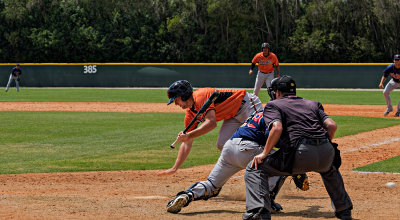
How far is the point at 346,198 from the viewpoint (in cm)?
610

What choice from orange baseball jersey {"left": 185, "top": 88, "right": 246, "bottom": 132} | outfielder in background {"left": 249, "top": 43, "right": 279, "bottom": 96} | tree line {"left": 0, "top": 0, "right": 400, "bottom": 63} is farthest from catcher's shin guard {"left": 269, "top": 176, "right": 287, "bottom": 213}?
tree line {"left": 0, "top": 0, "right": 400, "bottom": 63}

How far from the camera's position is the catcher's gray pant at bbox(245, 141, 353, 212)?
5.69 m

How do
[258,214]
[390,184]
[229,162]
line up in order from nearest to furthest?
[258,214] < [229,162] < [390,184]

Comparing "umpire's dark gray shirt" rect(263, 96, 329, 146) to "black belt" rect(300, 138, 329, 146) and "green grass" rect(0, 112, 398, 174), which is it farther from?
"green grass" rect(0, 112, 398, 174)

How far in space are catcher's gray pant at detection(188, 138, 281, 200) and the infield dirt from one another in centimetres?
27

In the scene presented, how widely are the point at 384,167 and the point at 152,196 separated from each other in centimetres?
450

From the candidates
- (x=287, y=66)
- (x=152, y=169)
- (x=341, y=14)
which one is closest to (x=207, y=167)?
(x=152, y=169)

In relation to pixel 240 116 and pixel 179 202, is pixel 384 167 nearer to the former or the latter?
pixel 240 116

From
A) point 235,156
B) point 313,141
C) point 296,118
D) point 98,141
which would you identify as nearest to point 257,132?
point 235,156

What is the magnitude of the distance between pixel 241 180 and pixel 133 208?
270 cm

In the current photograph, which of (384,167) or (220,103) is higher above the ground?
(220,103)

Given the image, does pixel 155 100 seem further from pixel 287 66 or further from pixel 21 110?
pixel 287 66

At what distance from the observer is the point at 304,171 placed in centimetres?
582

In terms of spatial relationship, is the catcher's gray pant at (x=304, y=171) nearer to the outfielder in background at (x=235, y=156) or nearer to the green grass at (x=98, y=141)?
the outfielder in background at (x=235, y=156)
